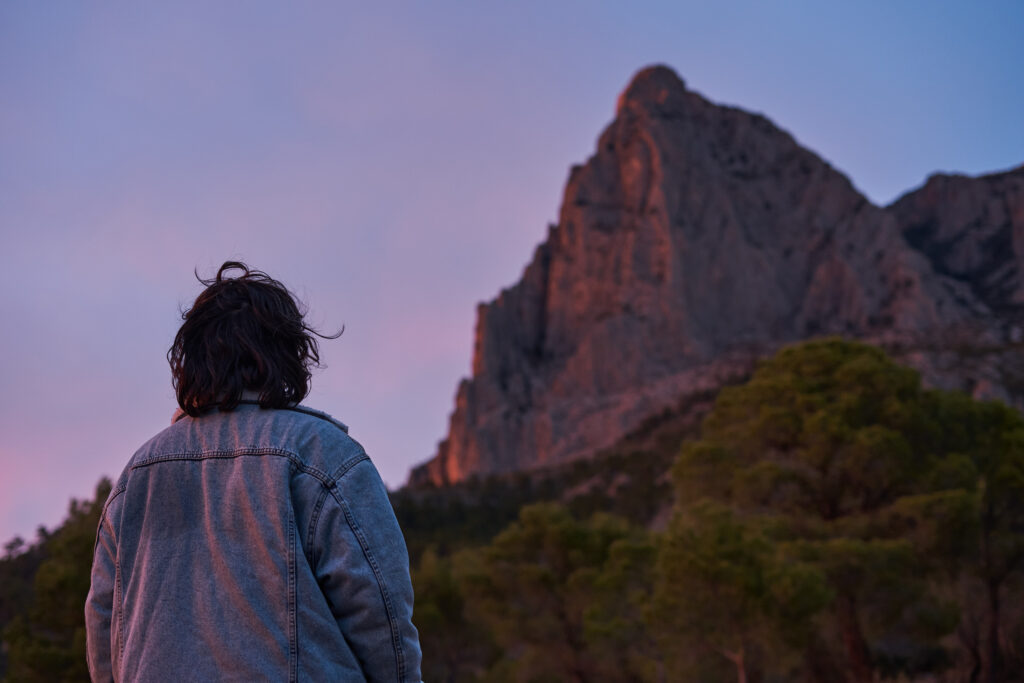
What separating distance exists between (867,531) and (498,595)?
871cm

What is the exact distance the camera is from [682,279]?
301 feet

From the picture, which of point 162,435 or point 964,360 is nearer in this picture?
point 162,435

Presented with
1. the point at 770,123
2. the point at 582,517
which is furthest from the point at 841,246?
the point at 582,517

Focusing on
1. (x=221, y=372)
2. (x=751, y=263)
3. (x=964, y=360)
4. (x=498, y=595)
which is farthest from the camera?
(x=751, y=263)

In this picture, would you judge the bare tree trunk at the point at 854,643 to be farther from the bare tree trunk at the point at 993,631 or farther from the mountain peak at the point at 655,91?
the mountain peak at the point at 655,91

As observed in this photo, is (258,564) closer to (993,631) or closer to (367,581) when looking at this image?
(367,581)

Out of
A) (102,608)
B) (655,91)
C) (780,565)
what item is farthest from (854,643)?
(655,91)

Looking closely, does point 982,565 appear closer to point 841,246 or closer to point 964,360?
point 964,360

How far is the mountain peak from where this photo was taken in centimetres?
10381

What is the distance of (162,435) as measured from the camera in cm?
234

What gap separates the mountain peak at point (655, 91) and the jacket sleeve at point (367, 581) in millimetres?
104453

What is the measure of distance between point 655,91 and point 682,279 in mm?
27580

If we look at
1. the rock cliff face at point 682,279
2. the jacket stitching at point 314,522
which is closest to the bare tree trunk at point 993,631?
→ the jacket stitching at point 314,522

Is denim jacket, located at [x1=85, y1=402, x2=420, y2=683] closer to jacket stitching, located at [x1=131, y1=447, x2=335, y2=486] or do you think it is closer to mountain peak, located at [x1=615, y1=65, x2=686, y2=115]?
jacket stitching, located at [x1=131, y1=447, x2=335, y2=486]
